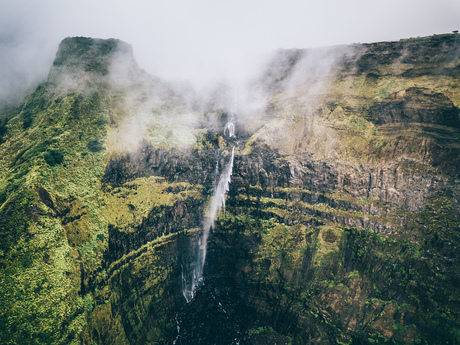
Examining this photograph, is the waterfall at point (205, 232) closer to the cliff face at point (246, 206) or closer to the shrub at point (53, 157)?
the cliff face at point (246, 206)

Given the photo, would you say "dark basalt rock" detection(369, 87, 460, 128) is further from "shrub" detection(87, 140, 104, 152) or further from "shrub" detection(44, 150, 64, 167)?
"shrub" detection(44, 150, 64, 167)

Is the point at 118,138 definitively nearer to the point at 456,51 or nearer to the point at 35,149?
the point at 35,149

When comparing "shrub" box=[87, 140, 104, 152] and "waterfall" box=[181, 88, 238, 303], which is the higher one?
"shrub" box=[87, 140, 104, 152]

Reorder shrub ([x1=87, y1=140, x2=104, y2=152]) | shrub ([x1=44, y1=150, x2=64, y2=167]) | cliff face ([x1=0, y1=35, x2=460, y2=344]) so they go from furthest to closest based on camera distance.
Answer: shrub ([x1=87, y1=140, x2=104, y2=152]) < shrub ([x1=44, y1=150, x2=64, y2=167]) < cliff face ([x1=0, y1=35, x2=460, y2=344])

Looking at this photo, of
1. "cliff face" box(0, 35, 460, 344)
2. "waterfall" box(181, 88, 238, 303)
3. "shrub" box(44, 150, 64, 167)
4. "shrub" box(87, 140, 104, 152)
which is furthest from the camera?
"waterfall" box(181, 88, 238, 303)

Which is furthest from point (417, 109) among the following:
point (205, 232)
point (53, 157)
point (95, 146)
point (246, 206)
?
point (53, 157)

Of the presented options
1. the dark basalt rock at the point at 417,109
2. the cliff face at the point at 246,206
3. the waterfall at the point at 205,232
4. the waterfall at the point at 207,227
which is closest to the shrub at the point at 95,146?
the cliff face at the point at 246,206

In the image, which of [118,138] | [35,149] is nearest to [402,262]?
[118,138]

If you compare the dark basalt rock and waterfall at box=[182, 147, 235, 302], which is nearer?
the dark basalt rock

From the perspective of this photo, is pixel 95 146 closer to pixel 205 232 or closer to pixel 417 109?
pixel 205 232

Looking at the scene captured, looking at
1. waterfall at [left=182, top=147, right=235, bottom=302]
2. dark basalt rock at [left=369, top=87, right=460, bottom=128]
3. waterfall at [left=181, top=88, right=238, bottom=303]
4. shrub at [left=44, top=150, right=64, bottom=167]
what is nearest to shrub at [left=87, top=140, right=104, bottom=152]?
shrub at [left=44, top=150, right=64, bottom=167]
